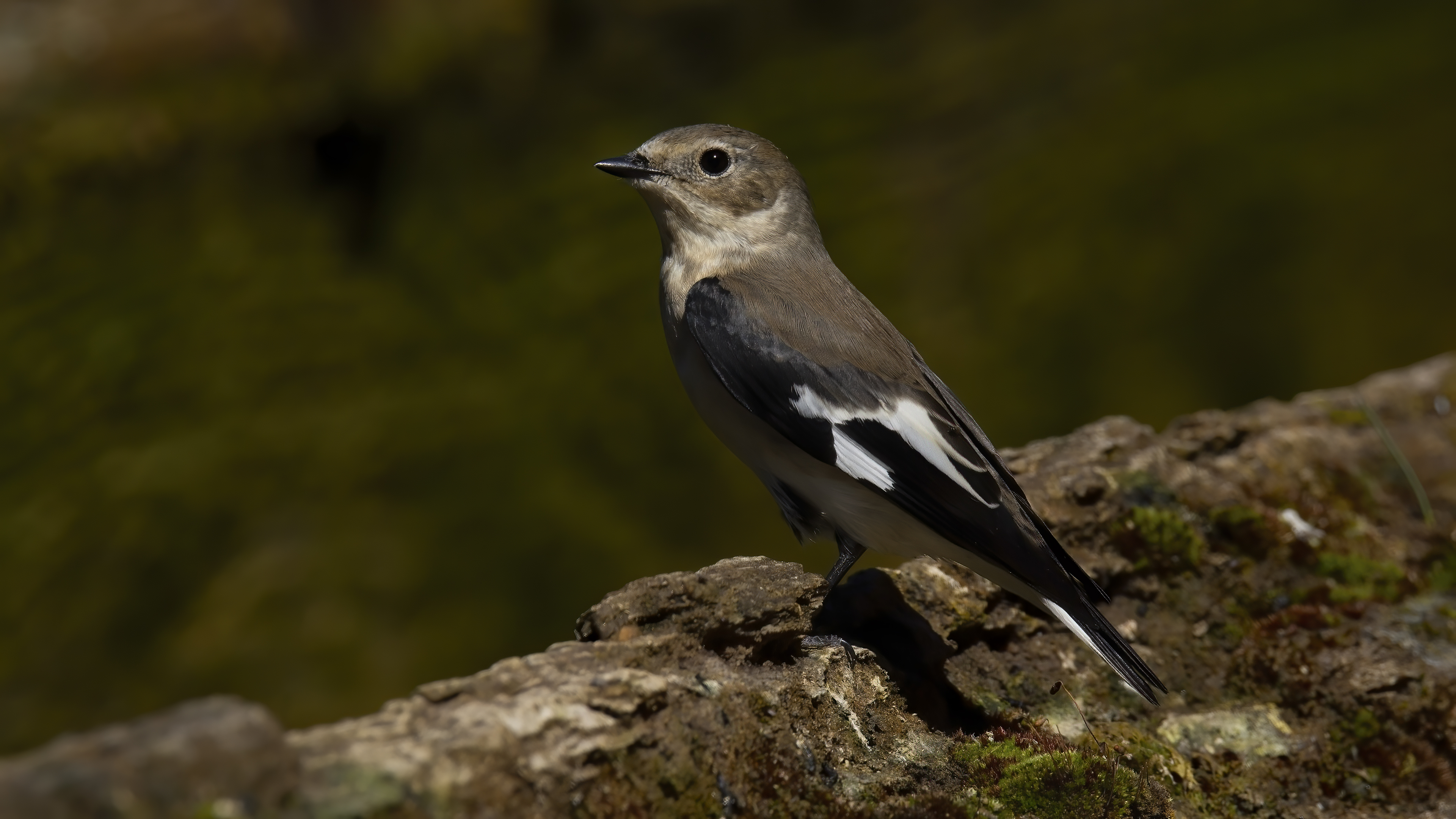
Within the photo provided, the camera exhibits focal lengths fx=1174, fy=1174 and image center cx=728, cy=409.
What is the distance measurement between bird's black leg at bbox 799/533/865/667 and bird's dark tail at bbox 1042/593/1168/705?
0.75 m

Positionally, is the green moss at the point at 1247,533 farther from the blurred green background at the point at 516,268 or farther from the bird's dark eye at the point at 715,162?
the blurred green background at the point at 516,268

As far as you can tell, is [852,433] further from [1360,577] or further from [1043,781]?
[1360,577]

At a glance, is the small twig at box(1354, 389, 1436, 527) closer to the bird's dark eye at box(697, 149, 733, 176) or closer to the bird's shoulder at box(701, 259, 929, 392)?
the bird's shoulder at box(701, 259, 929, 392)

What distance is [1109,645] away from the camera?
3.74m

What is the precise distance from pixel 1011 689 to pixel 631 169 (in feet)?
8.15

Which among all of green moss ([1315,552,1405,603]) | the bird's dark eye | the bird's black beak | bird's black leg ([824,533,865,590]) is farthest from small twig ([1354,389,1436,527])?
the bird's black beak

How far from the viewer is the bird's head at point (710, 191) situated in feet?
15.8

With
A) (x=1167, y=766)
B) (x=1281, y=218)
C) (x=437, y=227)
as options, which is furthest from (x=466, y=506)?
(x=1281, y=218)

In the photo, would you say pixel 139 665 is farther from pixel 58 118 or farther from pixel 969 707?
pixel 969 707

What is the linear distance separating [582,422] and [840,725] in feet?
18.8

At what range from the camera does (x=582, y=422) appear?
8789 mm

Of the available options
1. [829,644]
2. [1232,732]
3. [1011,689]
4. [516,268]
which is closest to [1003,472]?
[1011,689]

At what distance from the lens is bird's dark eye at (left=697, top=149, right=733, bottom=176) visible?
192 inches

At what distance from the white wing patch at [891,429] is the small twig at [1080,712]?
66 centimetres
